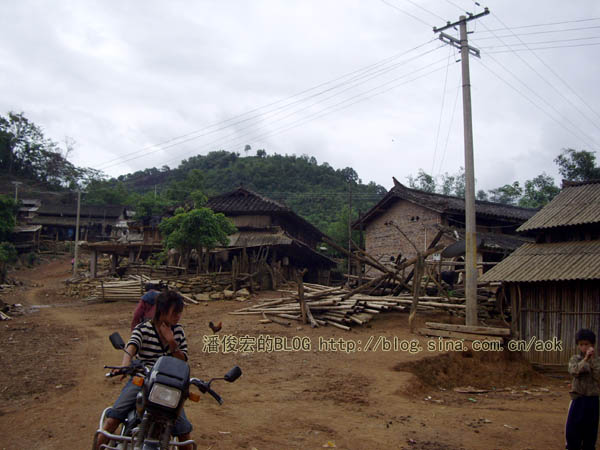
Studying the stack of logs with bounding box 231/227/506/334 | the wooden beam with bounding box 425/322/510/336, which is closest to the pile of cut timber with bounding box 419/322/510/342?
the wooden beam with bounding box 425/322/510/336

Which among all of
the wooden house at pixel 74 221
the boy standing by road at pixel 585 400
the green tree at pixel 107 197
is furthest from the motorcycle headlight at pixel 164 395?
the green tree at pixel 107 197

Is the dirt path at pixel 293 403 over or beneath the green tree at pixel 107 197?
beneath

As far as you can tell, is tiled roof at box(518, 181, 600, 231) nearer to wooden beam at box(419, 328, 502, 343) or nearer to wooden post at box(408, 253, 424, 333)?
wooden post at box(408, 253, 424, 333)

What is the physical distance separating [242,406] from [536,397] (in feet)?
19.2

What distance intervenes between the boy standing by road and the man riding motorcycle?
4413 millimetres

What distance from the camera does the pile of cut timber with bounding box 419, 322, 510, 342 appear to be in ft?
36.9

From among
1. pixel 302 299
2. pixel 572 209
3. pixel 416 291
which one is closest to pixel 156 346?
pixel 416 291

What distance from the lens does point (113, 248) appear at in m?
27.9

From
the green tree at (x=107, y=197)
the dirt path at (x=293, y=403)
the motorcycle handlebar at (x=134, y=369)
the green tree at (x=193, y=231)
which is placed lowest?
the dirt path at (x=293, y=403)

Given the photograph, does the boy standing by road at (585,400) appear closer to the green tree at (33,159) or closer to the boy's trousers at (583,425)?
the boy's trousers at (583,425)

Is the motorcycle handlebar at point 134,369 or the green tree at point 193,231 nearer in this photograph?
the motorcycle handlebar at point 134,369

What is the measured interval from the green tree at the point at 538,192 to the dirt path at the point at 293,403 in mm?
30864

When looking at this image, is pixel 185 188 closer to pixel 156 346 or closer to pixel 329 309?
pixel 329 309

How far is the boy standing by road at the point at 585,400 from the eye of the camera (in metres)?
5.25
